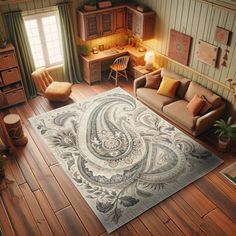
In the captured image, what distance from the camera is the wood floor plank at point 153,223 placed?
15.4 feet

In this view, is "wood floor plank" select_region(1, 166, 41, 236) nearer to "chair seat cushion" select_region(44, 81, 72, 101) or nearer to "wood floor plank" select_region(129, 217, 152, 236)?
"wood floor plank" select_region(129, 217, 152, 236)

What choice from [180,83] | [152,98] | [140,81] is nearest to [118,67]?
[140,81]

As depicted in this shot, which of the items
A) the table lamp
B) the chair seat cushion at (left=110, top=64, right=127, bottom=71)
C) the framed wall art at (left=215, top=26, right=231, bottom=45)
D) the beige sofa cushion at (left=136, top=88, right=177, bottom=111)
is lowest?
the beige sofa cushion at (left=136, top=88, right=177, bottom=111)

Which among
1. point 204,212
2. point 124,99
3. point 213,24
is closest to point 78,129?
point 124,99

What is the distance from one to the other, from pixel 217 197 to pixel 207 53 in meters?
3.21

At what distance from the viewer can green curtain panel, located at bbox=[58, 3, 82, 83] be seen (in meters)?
7.57

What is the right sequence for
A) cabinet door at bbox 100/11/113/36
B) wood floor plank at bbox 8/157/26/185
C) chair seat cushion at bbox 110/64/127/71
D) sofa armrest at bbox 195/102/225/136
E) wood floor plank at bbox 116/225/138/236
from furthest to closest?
chair seat cushion at bbox 110/64/127/71
cabinet door at bbox 100/11/113/36
sofa armrest at bbox 195/102/225/136
wood floor plank at bbox 8/157/26/185
wood floor plank at bbox 116/225/138/236

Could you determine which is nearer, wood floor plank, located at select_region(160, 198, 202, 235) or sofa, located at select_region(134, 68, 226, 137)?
wood floor plank, located at select_region(160, 198, 202, 235)

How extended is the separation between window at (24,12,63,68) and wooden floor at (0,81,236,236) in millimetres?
3183

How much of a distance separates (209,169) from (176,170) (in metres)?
0.67

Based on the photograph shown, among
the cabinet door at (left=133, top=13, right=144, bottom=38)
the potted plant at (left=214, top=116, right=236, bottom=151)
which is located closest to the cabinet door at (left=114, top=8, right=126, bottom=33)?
the cabinet door at (left=133, top=13, right=144, bottom=38)

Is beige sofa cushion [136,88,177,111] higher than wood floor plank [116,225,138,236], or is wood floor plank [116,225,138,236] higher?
beige sofa cushion [136,88,177,111]

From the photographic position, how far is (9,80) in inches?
283

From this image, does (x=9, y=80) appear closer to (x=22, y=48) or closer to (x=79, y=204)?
(x=22, y=48)
